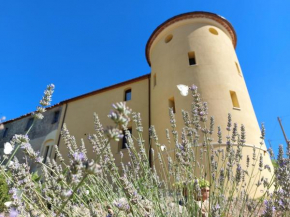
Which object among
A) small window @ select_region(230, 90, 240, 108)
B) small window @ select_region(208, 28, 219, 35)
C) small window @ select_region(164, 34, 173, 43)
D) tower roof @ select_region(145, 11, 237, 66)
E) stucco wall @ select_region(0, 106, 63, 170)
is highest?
tower roof @ select_region(145, 11, 237, 66)

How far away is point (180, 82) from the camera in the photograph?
797 centimetres

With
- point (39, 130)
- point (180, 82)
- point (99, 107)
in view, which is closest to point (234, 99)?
point (180, 82)

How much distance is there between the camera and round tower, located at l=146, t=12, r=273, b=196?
700 centimetres

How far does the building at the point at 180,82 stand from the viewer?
722 cm

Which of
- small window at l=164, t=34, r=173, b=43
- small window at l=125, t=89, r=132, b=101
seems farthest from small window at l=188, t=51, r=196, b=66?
small window at l=125, t=89, r=132, b=101

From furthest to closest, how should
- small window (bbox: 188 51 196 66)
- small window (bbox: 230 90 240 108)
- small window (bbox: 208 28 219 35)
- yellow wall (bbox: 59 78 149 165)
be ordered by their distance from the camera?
yellow wall (bbox: 59 78 149 165), small window (bbox: 208 28 219 35), small window (bbox: 188 51 196 66), small window (bbox: 230 90 240 108)

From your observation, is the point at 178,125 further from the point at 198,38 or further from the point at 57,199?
the point at 57,199

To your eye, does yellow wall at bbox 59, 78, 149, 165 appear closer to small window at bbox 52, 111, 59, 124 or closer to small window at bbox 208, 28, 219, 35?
small window at bbox 52, 111, 59, 124

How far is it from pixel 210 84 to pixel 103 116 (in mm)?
5665

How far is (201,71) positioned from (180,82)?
35.0 inches

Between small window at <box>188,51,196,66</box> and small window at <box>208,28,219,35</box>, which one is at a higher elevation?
small window at <box>208,28,219,35</box>

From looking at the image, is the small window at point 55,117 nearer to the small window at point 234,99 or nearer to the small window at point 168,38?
the small window at point 168,38

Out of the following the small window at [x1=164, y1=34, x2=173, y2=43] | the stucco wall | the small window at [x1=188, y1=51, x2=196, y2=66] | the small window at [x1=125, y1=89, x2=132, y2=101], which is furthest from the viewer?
the stucco wall

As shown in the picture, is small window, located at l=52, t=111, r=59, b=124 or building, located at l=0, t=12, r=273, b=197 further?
small window, located at l=52, t=111, r=59, b=124
